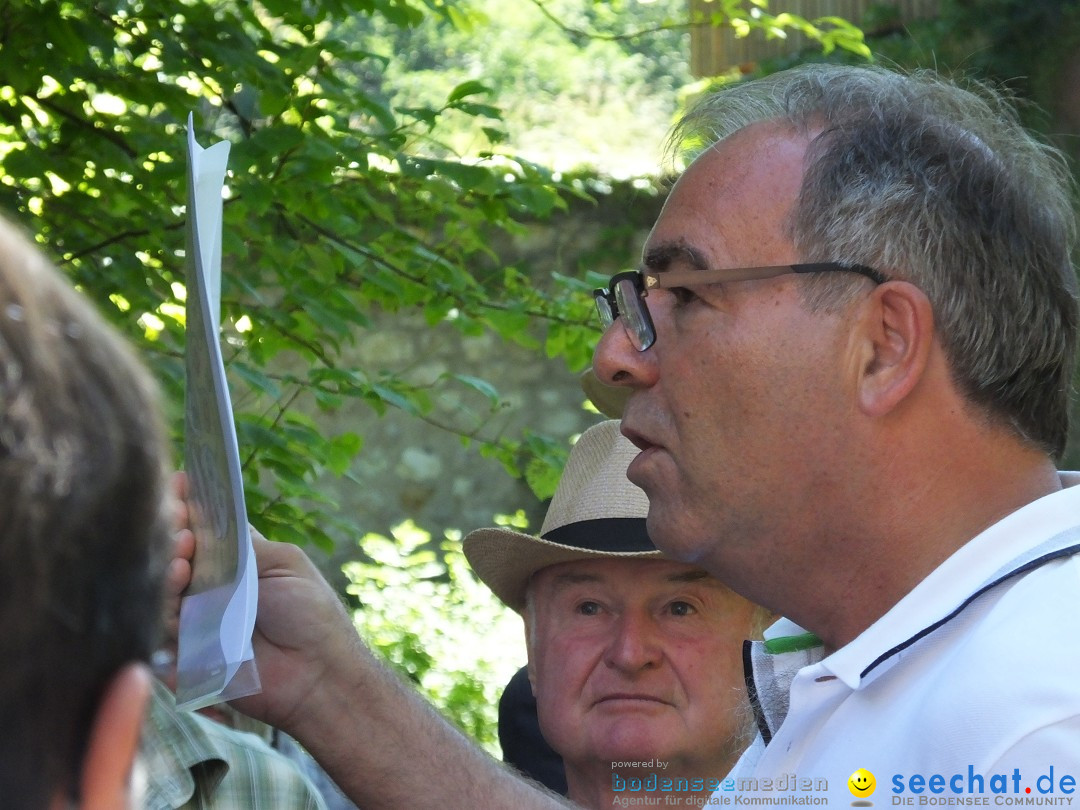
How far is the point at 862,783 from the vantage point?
1.19 m

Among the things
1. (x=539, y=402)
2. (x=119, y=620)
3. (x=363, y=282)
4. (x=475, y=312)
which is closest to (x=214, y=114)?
(x=363, y=282)

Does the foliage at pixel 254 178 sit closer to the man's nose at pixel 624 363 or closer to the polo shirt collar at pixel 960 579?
the man's nose at pixel 624 363

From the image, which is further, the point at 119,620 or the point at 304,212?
the point at 304,212

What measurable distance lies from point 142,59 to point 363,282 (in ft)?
2.24

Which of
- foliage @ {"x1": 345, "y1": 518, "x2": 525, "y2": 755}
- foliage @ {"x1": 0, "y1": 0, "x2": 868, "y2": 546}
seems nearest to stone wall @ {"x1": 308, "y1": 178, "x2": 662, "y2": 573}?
foliage @ {"x1": 345, "y1": 518, "x2": 525, "y2": 755}

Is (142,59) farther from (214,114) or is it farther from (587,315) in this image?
(587,315)

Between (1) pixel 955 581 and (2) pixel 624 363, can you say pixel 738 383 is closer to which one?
(2) pixel 624 363

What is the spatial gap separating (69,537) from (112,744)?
106 millimetres

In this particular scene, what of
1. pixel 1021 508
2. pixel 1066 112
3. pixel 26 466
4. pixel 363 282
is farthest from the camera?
pixel 1066 112

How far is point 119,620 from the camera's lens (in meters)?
0.60

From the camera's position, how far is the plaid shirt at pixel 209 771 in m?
1.57

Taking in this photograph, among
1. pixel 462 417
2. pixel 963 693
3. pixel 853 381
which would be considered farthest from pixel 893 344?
pixel 462 417

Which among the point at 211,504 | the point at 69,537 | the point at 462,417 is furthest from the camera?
the point at 462,417

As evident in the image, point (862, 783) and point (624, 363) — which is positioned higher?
point (624, 363)
